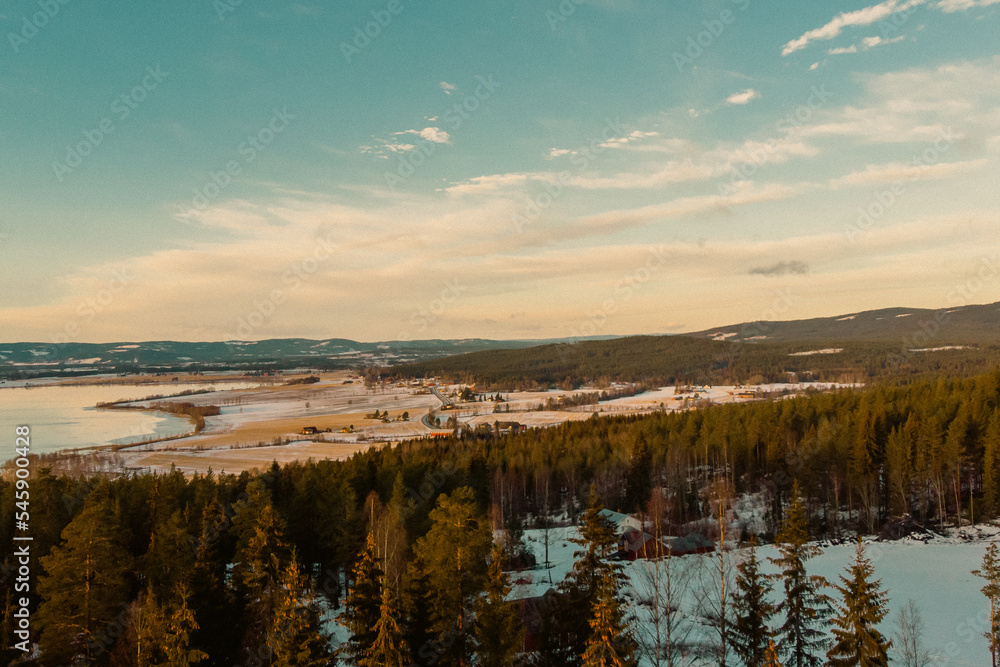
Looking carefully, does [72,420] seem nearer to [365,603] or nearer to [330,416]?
[330,416]

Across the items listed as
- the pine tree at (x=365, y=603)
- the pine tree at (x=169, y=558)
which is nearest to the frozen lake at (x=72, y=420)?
the pine tree at (x=169, y=558)

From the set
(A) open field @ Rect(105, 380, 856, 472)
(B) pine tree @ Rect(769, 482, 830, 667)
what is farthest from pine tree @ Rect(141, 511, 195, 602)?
(A) open field @ Rect(105, 380, 856, 472)

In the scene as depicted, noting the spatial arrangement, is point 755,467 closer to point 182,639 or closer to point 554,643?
point 554,643

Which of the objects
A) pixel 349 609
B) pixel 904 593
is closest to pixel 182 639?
pixel 349 609

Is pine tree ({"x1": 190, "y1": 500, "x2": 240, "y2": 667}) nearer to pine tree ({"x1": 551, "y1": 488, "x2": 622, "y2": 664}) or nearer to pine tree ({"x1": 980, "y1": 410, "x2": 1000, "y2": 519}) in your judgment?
pine tree ({"x1": 551, "y1": 488, "x2": 622, "y2": 664})

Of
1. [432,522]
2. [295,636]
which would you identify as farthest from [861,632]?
[432,522]
